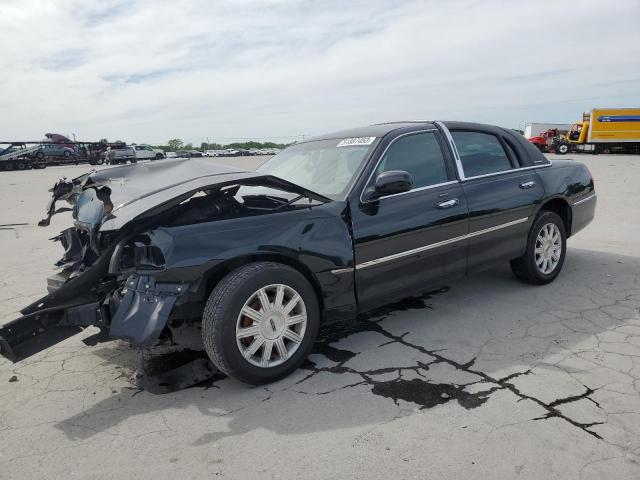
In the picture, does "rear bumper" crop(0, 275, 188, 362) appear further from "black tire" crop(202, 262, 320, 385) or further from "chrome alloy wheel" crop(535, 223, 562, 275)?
"chrome alloy wheel" crop(535, 223, 562, 275)

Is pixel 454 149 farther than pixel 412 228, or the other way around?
pixel 454 149

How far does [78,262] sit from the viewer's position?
3.45m

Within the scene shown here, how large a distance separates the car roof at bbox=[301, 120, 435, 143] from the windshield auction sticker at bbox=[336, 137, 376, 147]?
2.2 inches

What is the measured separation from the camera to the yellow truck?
30.1m

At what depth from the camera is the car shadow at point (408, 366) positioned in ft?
8.75

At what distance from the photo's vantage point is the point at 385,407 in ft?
8.87

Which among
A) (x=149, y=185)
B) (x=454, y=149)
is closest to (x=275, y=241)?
(x=149, y=185)

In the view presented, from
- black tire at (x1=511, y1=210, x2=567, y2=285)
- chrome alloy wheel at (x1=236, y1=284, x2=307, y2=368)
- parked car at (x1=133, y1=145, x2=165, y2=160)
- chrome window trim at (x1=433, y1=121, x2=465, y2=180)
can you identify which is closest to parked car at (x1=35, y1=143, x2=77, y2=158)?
parked car at (x1=133, y1=145, x2=165, y2=160)

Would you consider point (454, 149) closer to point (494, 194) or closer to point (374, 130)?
point (494, 194)

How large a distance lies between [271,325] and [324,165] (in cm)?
153

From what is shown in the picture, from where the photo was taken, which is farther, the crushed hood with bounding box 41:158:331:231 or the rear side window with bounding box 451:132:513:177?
the rear side window with bounding box 451:132:513:177

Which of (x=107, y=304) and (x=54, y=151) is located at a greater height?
(x=54, y=151)

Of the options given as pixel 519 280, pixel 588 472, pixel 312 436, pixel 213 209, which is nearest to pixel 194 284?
pixel 213 209

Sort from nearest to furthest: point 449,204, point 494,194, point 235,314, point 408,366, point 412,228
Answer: point 235,314, point 408,366, point 412,228, point 449,204, point 494,194
